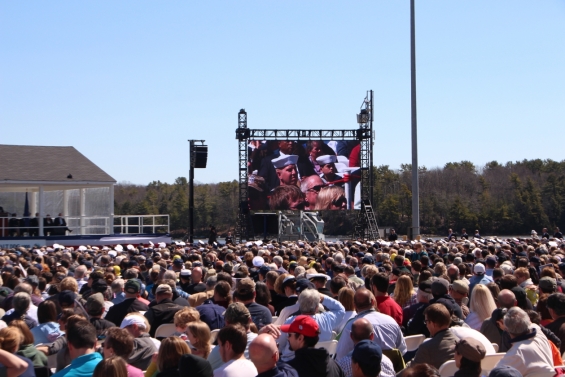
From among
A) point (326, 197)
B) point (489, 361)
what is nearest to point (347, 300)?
point (489, 361)

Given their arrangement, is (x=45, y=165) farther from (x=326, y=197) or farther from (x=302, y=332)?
(x=302, y=332)

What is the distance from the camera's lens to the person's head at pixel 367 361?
4.65 m

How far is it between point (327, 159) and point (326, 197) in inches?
81.6

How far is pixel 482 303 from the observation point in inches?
308

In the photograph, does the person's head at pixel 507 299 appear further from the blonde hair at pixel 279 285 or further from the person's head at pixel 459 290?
the blonde hair at pixel 279 285

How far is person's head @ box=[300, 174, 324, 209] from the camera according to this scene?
39156 mm

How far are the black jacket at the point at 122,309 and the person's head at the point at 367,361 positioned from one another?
175 inches

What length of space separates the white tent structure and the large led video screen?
896 cm

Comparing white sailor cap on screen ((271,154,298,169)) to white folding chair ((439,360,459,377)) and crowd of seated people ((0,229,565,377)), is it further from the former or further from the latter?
white folding chair ((439,360,459,377))

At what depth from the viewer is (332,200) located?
39.5m

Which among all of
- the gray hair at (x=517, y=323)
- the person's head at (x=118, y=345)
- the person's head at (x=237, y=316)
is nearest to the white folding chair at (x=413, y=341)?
the gray hair at (x=517, y=323)

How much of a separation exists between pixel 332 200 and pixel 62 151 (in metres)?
14.2

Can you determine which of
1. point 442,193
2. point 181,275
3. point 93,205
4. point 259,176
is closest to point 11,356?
point 181,275

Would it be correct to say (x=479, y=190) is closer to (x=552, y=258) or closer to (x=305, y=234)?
(x=305, y=234)
